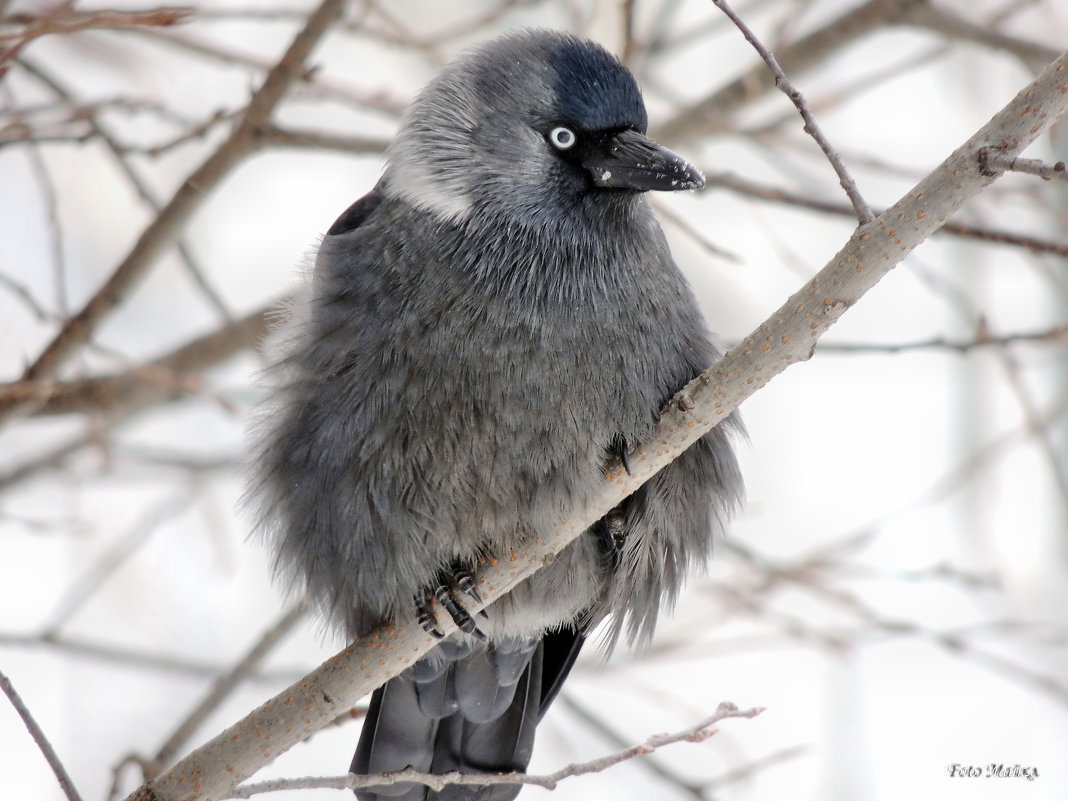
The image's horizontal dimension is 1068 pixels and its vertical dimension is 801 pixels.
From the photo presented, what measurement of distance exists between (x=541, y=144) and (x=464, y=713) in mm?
1804

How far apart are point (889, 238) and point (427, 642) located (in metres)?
1.52

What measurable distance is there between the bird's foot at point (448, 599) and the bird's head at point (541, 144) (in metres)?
1.01

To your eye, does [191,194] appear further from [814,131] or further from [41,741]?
[814,131]

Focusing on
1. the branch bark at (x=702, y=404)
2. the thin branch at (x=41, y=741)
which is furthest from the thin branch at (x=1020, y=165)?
the thin branch at (x=41, y=741)

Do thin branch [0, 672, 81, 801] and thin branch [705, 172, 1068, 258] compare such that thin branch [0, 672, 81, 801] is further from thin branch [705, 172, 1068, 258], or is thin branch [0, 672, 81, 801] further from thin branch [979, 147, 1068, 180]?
thin branch [705, 172, 1068, 258]

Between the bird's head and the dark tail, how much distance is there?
138 cm

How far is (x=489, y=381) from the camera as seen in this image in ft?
9.69

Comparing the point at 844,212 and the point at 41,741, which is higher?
the point at 844,212

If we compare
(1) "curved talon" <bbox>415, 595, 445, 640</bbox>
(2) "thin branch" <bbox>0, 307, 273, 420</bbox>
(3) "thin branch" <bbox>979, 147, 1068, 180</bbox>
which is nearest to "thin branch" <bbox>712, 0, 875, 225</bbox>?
(3) "thin branch" <bbox>979, 147, 1068, 180</bbox>

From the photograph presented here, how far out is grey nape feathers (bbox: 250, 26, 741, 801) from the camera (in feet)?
9.76

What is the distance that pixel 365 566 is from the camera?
3119 millimetres

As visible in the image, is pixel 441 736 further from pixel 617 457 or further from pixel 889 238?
pixel 889 238

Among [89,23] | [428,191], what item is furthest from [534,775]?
[89,23]

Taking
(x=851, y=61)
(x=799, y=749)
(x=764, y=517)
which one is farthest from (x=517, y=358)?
(x=851, y=61)
